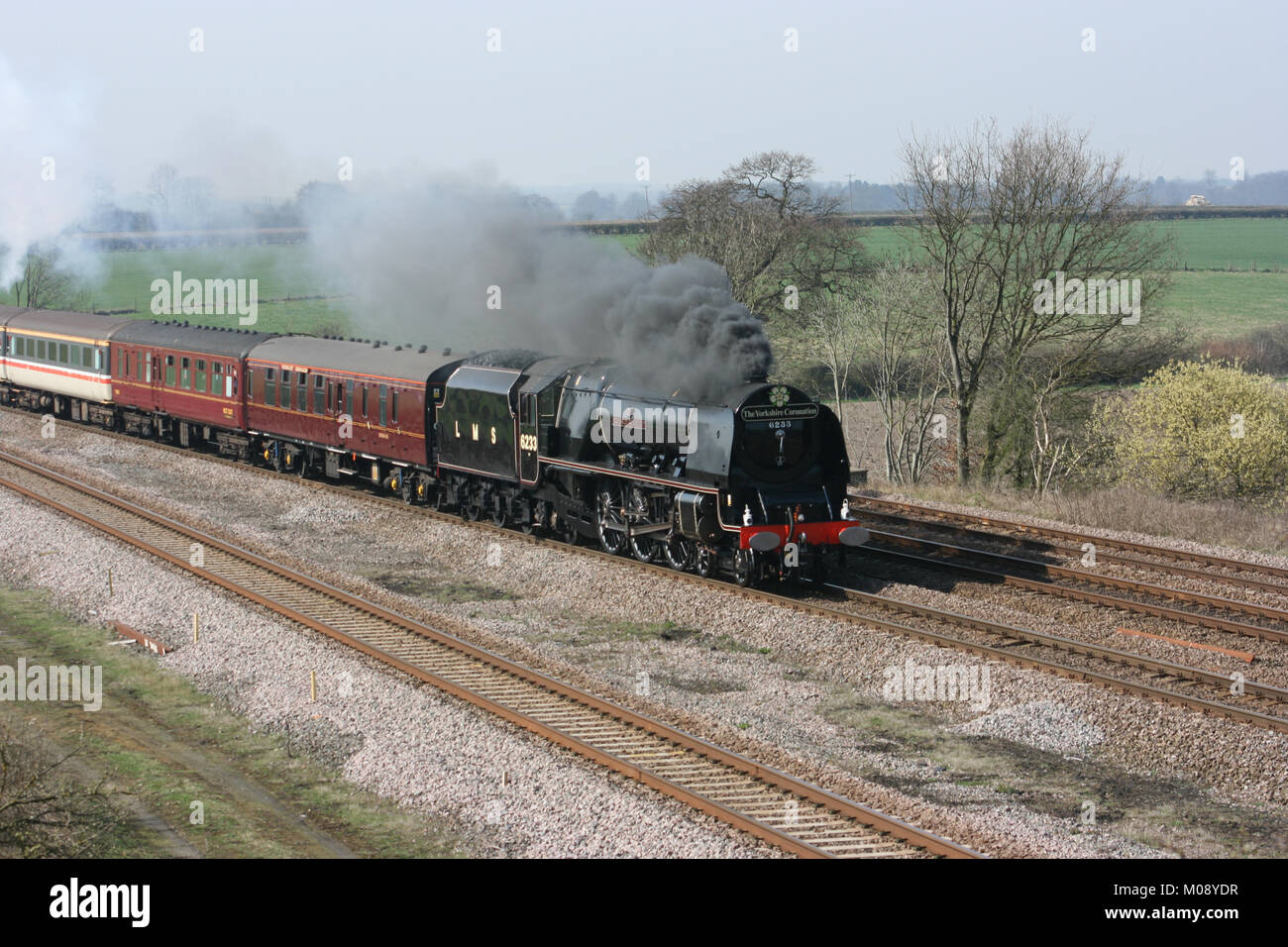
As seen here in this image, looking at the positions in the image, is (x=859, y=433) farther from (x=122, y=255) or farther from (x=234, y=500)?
(x=122, y=255)

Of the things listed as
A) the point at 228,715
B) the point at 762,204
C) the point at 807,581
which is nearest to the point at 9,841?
the point at 228,715

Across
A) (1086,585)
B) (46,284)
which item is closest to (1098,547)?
(1086,585)

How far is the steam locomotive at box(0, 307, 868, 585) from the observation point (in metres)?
18.5

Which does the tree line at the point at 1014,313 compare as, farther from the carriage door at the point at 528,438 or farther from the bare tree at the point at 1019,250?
the carriage door at the point at 528,438

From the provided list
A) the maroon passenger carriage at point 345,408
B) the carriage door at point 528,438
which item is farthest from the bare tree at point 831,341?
the carriage door at point 528,438

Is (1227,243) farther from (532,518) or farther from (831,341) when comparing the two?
(532,518)

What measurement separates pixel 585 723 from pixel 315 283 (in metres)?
69.8

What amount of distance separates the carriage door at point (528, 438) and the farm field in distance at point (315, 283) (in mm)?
33905

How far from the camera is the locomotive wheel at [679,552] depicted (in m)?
19.7

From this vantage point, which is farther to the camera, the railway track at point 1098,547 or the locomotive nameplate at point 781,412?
the railway track at point 1098,547

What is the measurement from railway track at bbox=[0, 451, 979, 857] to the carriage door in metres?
4.76

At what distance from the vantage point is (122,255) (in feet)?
297

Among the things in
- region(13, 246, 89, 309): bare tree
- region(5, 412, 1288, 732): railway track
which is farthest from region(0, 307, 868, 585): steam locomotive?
region(13, 246, 89, 309): bare tree
